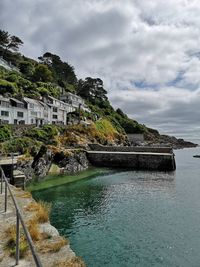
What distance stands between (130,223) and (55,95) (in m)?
88.9

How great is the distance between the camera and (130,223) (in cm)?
1881

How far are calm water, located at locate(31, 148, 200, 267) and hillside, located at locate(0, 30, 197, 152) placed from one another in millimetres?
21283

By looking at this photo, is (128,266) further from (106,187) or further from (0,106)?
(0,106)

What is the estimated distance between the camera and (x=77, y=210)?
2280 cm

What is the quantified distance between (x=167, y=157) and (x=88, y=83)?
94.0 metres

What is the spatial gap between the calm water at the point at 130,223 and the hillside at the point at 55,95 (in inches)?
838

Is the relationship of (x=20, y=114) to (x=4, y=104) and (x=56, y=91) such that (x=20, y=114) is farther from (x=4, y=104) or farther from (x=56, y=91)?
(x=56, y=91)

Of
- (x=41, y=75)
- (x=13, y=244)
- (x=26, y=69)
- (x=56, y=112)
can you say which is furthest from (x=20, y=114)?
(x=13, y=244)

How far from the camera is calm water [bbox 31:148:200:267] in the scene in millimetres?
13633

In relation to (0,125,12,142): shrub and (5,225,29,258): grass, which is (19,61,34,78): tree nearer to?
(0,125,12,142): shrub

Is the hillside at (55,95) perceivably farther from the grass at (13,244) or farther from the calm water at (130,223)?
the grass at (13,244)

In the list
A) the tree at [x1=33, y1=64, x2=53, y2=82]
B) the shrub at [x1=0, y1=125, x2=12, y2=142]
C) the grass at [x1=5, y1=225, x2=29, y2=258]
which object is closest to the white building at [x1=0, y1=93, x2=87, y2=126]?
the shrub at [x1=0, y1=125, x2=12, y2=142]

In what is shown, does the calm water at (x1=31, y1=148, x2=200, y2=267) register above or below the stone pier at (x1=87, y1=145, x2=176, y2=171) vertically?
below

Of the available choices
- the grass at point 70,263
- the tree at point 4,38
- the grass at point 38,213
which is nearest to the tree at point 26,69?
the tree at point 4,38
